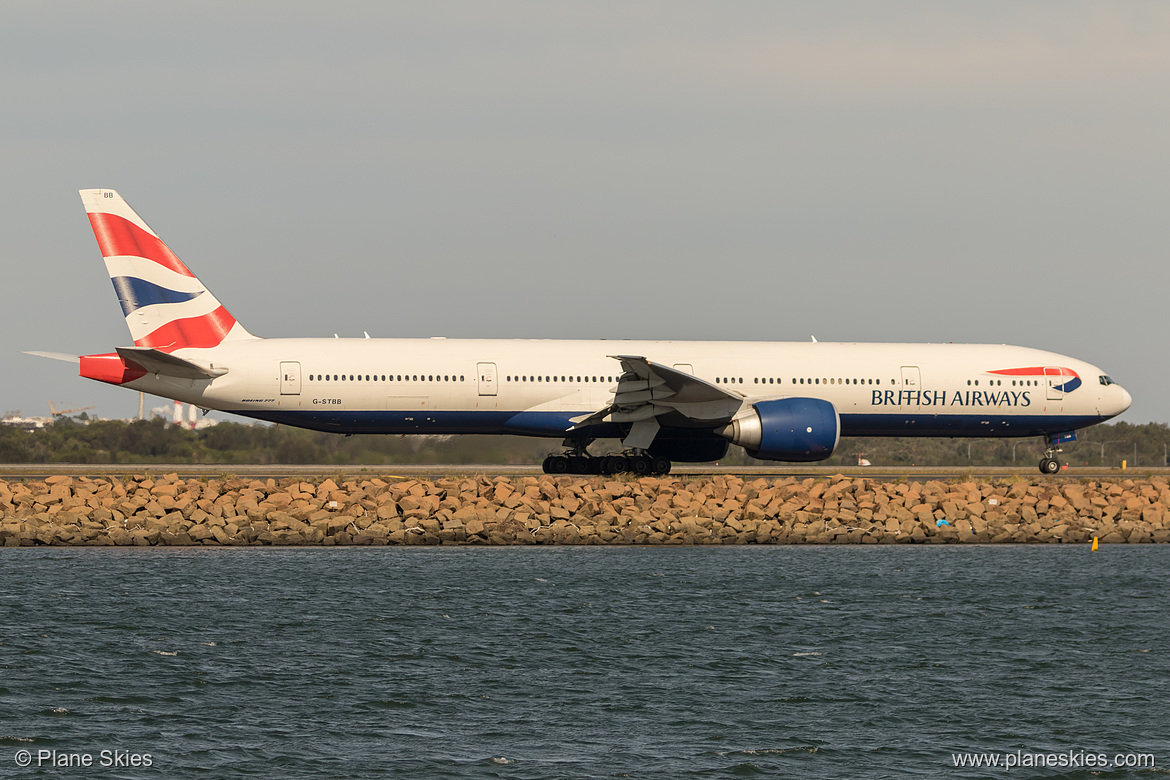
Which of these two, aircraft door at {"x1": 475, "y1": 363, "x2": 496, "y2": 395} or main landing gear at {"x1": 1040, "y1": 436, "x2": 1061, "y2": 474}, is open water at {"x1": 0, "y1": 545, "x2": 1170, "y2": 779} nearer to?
aircraft door at {"x1": 475, "y1": 363, "x2": 496, "y2": 395}

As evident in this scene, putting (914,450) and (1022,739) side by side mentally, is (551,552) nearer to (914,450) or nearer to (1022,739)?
(1022,739)

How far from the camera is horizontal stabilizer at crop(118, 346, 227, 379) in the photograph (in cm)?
3023

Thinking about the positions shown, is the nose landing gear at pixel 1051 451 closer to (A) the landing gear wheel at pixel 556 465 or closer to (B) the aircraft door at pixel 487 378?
Answer: (A) the landing gear wheel at pixel 556 465

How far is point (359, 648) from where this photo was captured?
16047 mm

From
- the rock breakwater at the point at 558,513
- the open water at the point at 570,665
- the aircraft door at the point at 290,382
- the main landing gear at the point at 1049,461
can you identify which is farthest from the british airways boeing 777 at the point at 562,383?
the open water at the point at 570,665

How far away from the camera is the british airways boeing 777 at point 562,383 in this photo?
31203 mm

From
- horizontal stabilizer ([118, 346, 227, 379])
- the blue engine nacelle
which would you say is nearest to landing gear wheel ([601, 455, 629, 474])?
the blue engine nacelle

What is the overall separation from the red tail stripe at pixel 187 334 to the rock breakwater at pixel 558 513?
436cm

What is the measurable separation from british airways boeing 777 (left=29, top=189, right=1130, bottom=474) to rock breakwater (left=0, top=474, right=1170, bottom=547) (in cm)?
188

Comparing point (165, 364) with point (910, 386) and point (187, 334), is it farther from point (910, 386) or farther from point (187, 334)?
point (910, 386)

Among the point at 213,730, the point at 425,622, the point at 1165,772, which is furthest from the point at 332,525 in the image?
the point at 1165,772

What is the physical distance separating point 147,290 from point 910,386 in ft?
69.5

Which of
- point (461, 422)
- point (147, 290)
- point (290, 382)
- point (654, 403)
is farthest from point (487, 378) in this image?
point (147, 290)

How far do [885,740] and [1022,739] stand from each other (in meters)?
1.38
